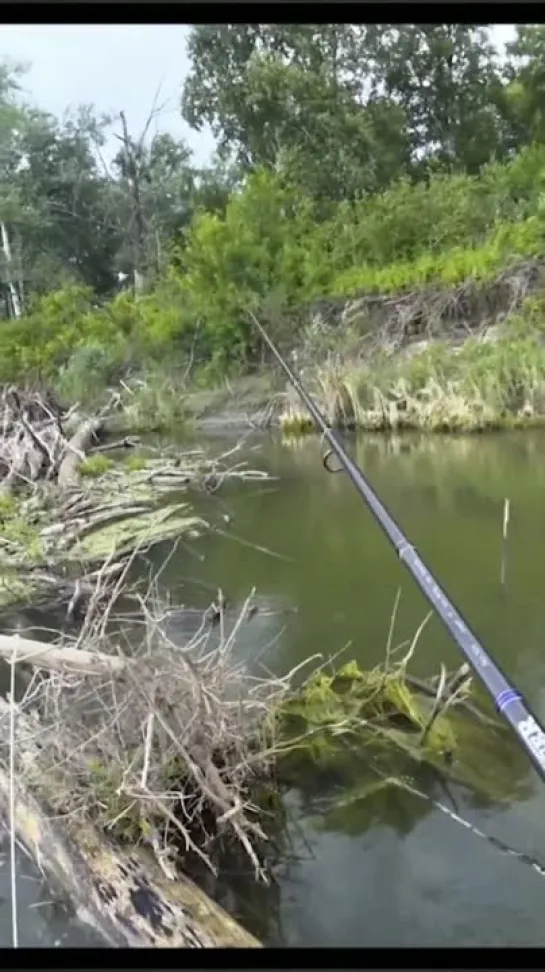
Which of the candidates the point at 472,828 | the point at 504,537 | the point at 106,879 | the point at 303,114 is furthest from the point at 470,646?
the point at 303,114

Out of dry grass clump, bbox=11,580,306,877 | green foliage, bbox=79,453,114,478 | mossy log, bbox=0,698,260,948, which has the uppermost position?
green foliage, bbox=79,453,114,478

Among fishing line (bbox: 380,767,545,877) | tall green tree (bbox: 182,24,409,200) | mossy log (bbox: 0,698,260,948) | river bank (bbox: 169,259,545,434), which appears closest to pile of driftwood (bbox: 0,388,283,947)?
mossy log (bbox: 0,698,260,948)

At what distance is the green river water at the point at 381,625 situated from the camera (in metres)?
1.02

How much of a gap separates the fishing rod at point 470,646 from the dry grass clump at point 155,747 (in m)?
0.27

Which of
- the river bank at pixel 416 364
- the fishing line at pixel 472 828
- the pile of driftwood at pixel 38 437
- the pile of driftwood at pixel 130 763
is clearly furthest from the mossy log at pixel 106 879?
the river bank at pixel 416 364

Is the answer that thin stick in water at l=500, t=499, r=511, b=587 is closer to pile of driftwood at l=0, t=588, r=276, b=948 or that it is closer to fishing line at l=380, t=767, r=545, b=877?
fishing line at l=380, t=767, r=545, b=877

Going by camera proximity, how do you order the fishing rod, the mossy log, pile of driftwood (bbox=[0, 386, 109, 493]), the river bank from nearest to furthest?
the fishing rod
the mossy log
pile of driftwood (bbox=[0, 386, 109, 493])
the river bank

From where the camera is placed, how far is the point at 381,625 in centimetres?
141

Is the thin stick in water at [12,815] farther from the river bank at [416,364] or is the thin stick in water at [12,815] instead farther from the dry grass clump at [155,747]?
the river bank at [416,364]

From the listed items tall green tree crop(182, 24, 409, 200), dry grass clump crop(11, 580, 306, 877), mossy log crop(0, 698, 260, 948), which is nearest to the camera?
mossy log crop(0, 698, 260, 948)

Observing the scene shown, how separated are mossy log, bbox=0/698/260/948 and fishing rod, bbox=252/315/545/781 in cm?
36

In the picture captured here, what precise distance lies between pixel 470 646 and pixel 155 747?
0.39m

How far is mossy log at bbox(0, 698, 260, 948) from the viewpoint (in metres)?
0.94

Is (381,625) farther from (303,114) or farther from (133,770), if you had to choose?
(303,114)
